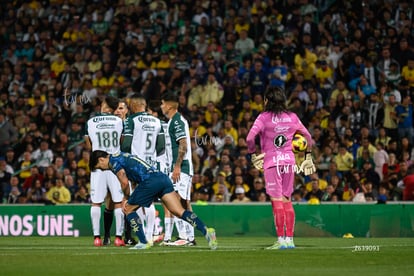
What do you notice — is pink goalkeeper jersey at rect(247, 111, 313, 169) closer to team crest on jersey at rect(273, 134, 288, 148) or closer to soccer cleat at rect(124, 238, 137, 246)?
team crest on jersey at rect(273, 134, 288, 148)

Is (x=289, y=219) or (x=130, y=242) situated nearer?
(x=289, y=219)

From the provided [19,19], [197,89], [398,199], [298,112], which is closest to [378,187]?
[398,199]

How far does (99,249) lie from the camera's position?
51.4 feet

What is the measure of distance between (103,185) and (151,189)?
2.12 metres

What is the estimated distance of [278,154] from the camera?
1542 cm

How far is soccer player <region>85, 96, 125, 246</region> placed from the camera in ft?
54.5

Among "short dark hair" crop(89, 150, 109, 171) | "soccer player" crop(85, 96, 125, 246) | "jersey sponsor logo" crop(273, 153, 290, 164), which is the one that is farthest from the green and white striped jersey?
"jersey sponsor logo" crop(273, 153, 290, 164)

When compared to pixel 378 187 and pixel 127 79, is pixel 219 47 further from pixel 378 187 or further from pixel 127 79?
pixel 378 187

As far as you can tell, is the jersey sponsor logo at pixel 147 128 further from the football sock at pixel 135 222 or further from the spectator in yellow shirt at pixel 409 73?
the spectator in yellow shirt at pixel 409 73

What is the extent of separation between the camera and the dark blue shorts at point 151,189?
49.0ft

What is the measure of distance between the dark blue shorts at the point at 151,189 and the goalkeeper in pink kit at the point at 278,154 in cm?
143

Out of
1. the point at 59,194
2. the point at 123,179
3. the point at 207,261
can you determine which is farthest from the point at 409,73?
the point at 207,261

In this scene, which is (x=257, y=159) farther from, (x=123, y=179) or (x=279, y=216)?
(x=123, y=179)

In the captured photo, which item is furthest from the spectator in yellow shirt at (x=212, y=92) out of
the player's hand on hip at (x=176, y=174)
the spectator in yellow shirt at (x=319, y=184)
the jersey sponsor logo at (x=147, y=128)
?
the player's hand on hip at (x=176, y=174)
